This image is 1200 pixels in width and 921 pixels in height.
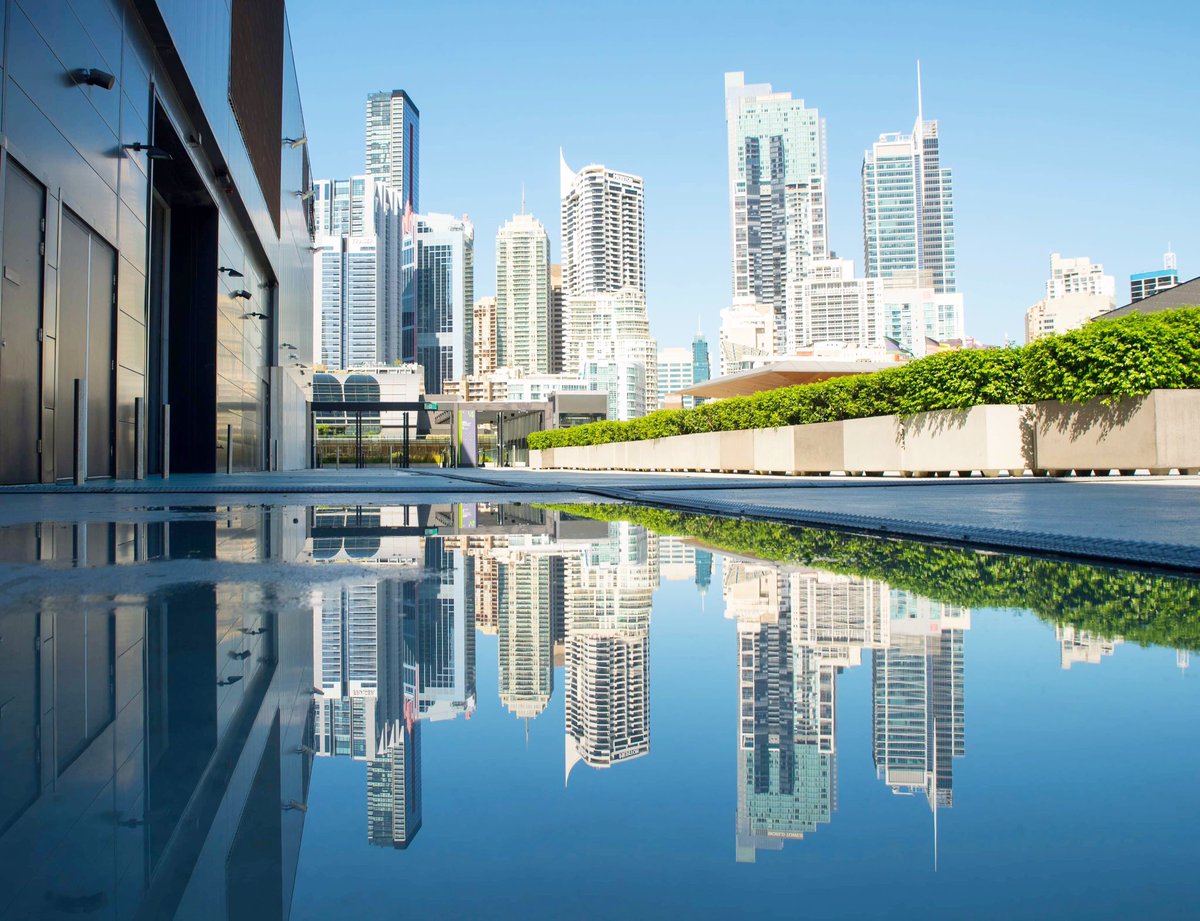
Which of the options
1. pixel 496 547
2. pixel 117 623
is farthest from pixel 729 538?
pixel 117 623

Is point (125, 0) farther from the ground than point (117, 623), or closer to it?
farther from the ground

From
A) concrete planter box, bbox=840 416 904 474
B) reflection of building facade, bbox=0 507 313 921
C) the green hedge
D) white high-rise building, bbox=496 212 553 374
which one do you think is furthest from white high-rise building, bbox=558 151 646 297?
reflection of building facade, bbox=0 507 313 921

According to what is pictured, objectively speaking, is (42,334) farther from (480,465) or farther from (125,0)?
(480,465)

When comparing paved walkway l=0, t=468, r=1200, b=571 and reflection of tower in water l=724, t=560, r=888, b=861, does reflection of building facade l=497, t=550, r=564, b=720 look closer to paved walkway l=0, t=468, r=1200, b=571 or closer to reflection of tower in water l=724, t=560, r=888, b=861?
reflection of tower in water l=724, t=560, r=888, b=861

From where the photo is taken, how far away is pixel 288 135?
27.7 m

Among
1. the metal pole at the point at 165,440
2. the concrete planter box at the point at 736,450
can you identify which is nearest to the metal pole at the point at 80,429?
the metal pole at the point at 165,440

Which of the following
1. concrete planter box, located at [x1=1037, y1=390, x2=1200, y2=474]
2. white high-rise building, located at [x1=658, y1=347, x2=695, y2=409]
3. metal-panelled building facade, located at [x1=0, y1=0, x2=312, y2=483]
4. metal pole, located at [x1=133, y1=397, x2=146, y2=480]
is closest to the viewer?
metal-panelled building facade, located at [x1=0, y1=0, x2=312, y2=483]

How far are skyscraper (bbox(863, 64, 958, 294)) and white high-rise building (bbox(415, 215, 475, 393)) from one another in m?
91.3

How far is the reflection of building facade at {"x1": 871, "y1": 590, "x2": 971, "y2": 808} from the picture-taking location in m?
0.96

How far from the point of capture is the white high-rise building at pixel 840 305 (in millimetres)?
145500

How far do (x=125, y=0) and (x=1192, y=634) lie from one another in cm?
1403

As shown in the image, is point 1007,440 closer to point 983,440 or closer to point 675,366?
point 983,440

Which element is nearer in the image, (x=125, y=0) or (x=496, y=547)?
(x=496, y=547)

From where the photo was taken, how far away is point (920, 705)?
1224mm
